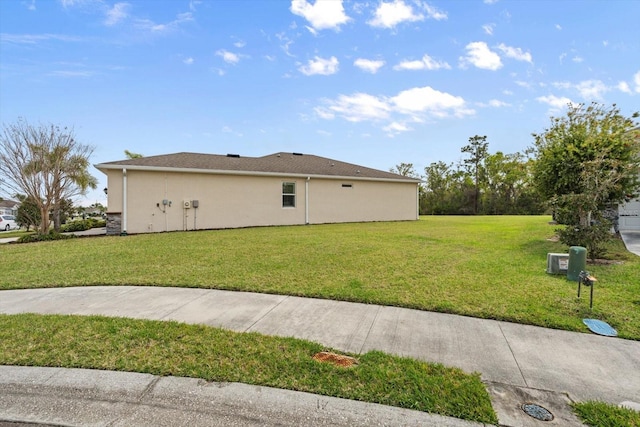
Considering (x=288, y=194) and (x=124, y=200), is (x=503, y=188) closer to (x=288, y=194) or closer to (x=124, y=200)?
(x=288, y=194)

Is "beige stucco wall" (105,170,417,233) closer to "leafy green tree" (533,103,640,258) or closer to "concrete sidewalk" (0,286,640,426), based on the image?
"concrete sidewalk" (0,286,640,426)

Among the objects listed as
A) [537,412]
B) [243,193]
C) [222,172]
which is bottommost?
[537,412]

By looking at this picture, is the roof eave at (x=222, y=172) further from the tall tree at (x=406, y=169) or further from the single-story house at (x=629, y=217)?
the tall tree at (x=406, y=169)

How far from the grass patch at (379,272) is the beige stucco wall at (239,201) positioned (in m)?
3.66

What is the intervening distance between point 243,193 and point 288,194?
7.86 ft

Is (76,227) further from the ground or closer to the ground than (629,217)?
closer to the ground

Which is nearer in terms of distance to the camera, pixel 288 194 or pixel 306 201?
pixel 288 194

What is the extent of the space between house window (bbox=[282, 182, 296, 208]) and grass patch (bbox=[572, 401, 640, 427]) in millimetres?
14931

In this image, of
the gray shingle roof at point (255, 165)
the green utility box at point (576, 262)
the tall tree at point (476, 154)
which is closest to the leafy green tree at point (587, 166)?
Result: the green utility box at point (576, 262)

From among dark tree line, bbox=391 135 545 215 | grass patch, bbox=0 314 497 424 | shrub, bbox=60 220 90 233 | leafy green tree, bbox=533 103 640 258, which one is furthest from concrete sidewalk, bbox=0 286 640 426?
dark tree line, bbox=391 135 545 215

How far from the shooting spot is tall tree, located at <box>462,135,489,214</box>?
3969cm

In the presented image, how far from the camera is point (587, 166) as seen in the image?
7.41 meters

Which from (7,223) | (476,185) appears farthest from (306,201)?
(476,185)

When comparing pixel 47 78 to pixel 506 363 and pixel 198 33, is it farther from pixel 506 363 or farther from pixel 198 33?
pixel 506 363
